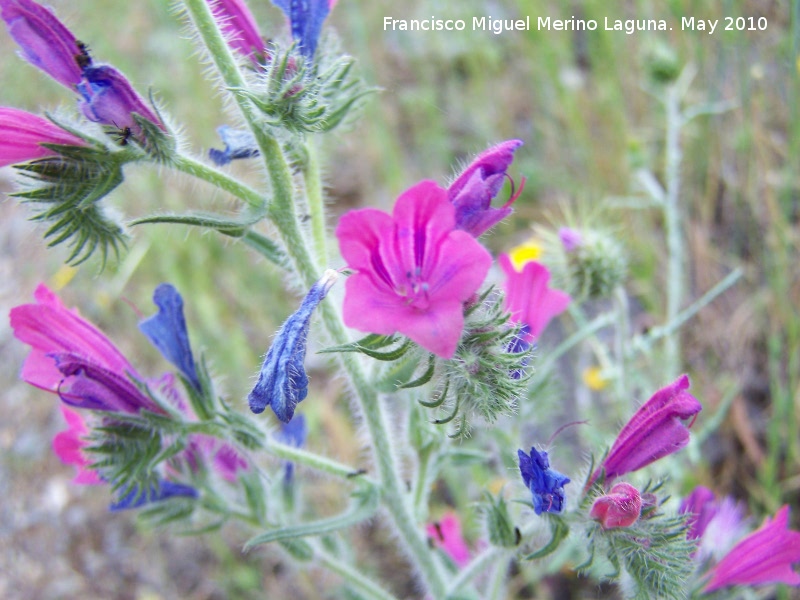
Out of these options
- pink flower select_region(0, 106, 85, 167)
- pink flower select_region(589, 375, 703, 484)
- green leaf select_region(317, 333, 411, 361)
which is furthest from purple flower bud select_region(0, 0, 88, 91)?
pink flower select_region(589, 375, 703, 484)

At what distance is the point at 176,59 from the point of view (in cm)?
562

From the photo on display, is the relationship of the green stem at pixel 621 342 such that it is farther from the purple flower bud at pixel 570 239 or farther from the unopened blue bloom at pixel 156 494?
the unopened blue bloom at pixel 156 494

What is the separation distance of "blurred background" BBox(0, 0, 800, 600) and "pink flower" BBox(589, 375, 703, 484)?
4.15ft

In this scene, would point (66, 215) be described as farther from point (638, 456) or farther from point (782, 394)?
point (782, 394)

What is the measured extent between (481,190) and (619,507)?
2.47ft

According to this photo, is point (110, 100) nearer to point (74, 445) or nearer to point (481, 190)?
point (481, 190)

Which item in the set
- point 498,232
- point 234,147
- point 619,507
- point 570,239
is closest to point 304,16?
point 234,147

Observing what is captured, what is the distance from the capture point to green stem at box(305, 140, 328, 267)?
6.09ft

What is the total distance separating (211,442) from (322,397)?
172cm

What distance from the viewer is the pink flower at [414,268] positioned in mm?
1285

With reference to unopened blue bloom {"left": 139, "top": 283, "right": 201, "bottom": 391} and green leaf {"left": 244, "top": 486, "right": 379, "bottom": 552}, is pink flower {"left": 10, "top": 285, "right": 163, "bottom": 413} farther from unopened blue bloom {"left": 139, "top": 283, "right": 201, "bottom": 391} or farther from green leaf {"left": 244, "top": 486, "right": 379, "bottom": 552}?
green leaf {"left": 244, "top": 486, "right": 379, "bottom": 552}

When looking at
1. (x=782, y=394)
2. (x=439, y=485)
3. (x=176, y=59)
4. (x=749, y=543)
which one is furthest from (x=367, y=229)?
(x=176, y=59)

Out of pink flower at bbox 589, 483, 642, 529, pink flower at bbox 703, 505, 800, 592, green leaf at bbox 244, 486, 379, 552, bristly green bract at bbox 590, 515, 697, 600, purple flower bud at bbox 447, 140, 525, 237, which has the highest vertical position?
purple flower bud at bbox 447, 140, 525, 237

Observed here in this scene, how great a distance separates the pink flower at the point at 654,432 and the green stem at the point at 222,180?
3.37 ft
